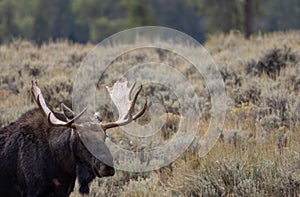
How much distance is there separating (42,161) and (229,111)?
13.3 feet

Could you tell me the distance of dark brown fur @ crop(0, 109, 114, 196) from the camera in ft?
18.6

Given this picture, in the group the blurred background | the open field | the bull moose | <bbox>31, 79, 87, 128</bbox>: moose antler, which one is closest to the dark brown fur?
the bull moose

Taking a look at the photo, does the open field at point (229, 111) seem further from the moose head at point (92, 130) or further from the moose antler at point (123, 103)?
the moose head at point (92, 130)

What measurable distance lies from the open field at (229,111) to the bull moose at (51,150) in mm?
1092

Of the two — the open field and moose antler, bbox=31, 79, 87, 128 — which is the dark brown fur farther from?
the open field

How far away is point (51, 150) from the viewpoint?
5852 millimetres

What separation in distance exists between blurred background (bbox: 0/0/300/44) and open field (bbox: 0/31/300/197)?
45.7 ft

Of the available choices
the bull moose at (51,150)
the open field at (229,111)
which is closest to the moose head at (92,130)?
the bull moose at (51,150)

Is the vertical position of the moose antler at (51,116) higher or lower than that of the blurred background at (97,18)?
lower

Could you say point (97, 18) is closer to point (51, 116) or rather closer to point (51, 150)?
point (51, 150)

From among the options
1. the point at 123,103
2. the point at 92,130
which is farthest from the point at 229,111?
the point at 92,130

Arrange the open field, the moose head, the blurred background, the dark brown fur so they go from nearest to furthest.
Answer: the moose head
the dark brown fur
the open field
the blurred background

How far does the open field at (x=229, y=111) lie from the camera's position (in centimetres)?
639

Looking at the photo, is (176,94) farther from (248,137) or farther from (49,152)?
(49,152)
